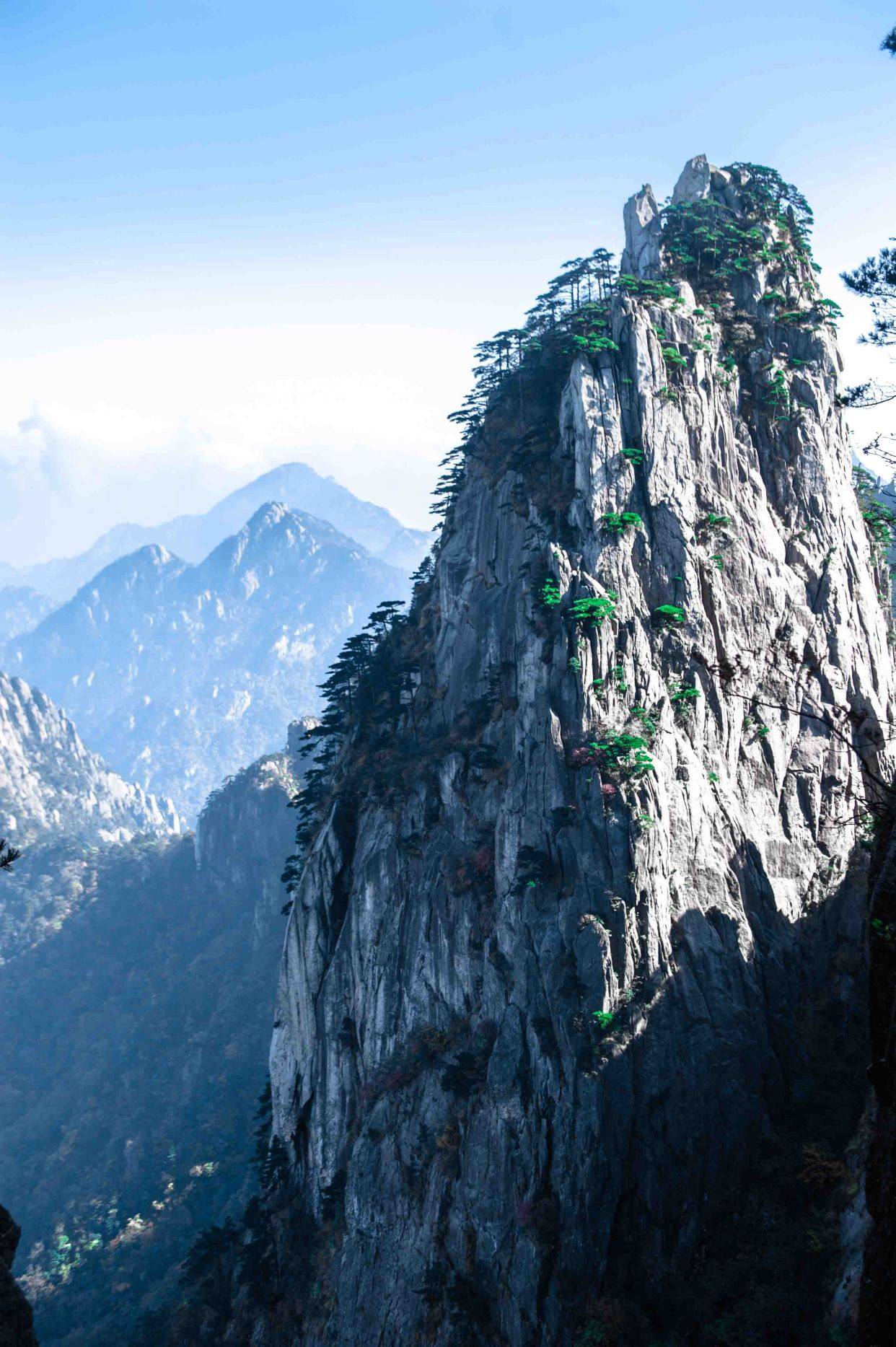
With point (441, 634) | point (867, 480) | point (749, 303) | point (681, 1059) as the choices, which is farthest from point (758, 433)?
point (681, 1059)

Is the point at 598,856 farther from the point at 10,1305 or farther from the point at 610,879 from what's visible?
the point at 10,1305

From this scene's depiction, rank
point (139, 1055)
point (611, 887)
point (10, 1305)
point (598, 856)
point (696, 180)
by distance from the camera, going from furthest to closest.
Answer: point (139, 1055) → point (696, 180) → point (598, 856) → point (611, 887) → point (10, 1305)

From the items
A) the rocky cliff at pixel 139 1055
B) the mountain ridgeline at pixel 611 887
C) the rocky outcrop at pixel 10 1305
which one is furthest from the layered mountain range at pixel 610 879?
the rocky outcrop at pixel 10 1305

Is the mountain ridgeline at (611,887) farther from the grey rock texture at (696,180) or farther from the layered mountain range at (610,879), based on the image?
the grey rock texture at (696,180)

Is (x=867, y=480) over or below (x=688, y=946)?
over

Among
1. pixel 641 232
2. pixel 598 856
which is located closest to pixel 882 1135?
pixel 598 856

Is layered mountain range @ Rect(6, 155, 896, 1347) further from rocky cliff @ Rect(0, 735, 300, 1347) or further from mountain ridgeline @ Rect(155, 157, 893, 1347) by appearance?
rocky cliff @ Rect(0, 735, 300, 1347)

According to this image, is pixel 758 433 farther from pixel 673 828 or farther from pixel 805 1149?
pixel 805 1149
